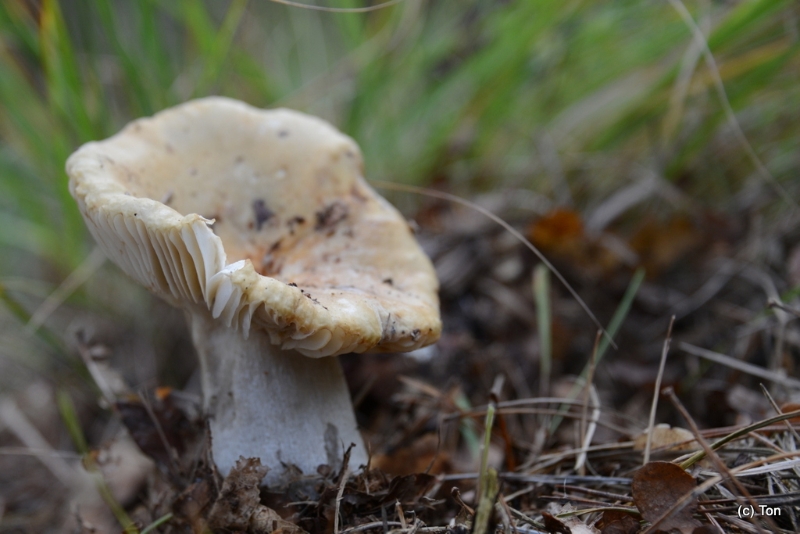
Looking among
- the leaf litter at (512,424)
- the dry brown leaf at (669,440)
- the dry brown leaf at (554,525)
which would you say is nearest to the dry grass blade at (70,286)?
the leaf litter at (512,424)

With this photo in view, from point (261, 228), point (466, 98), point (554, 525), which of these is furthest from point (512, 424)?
point (466, 98)

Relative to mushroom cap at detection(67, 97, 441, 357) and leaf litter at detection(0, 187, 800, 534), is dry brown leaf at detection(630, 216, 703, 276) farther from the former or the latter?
mushroom cap at detection(67, 97, 441, 357)

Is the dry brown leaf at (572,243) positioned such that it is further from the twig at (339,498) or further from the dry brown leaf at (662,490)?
the twig at (339,498)

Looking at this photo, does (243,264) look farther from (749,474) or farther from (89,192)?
(749,474)

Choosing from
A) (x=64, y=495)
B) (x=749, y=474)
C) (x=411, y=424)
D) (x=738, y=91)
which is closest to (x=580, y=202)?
(x=738, y=91)

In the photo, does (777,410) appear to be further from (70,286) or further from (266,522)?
(70,286)
